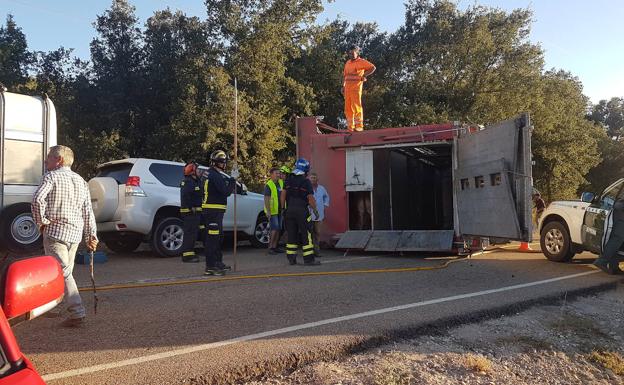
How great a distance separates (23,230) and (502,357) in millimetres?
7601

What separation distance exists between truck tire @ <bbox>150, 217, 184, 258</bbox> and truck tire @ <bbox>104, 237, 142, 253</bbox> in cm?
120

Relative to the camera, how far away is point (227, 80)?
21.1 metres

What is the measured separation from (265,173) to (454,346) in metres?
17.4

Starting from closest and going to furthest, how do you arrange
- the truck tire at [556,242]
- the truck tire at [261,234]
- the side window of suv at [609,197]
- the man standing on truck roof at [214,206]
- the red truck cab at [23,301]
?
the red truck cab at [23,301] < the man standing on truck roof at [214,206] < the side window of suv at [609,197] < the truck tire at [556,242] < the truck tire at [261,234]

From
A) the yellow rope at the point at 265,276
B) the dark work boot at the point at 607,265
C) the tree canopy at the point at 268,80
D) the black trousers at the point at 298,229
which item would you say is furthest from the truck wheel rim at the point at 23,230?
the tree canopy at the point at 268,80

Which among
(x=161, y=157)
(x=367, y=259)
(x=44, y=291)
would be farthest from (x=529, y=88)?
(x=44, y=291)

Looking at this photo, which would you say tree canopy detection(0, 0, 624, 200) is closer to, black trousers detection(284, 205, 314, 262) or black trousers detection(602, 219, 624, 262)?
black trousers detection(284, 205, 314, 262)

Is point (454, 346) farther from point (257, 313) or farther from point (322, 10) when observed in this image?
point (322, 10)

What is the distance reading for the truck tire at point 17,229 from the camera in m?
8.47

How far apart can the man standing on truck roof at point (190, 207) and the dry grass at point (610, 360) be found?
653 centimetres

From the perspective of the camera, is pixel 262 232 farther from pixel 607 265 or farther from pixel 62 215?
pixel 62 215

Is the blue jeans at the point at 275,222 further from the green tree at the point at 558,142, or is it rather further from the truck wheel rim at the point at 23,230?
the green tree at the point at 558,142

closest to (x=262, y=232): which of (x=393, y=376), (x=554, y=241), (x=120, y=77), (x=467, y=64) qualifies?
(x=554, y=241)

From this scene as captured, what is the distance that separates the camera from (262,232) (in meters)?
12.0
